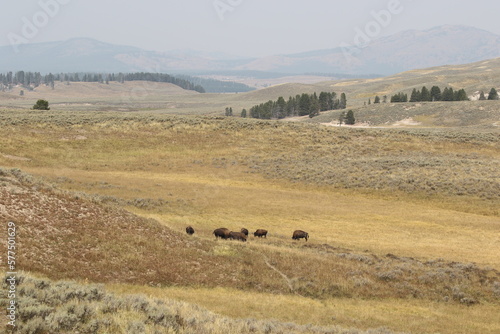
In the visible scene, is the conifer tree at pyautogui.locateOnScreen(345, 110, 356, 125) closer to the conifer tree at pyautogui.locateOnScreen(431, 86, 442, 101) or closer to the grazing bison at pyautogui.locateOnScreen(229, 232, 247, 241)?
the conifer tree at pyautogui.locateOnScreen(431, 86, 442, 101)

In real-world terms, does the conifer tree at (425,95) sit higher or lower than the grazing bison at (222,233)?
higher

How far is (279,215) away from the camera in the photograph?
3275cm

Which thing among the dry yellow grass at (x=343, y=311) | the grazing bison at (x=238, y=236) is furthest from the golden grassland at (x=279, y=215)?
the grazing bison at (x=238, y=236)

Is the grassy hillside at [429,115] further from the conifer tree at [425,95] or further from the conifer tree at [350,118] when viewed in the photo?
the conifer tree at [425,95]

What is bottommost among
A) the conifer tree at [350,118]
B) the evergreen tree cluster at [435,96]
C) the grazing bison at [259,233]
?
the grazing bison at [259,233]

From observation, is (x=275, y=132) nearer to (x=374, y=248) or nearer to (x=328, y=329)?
(x=374, y=248)

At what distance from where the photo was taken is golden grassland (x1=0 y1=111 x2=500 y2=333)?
15.2 metres

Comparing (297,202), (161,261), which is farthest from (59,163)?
(161,261)

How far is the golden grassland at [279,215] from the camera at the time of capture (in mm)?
15219

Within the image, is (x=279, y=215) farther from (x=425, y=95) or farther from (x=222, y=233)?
(x=425, y=95)

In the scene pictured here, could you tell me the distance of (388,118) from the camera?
4409 inches

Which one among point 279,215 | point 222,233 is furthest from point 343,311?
point 279,215

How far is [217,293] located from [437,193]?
103 feet

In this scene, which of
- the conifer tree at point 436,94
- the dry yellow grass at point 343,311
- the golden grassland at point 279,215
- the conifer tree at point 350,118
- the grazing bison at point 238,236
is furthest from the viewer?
the conifer tree at point 436,94
